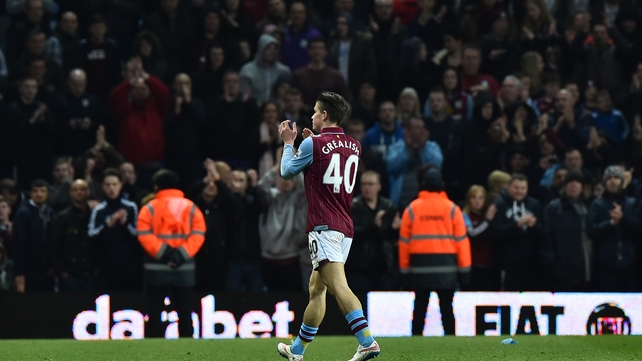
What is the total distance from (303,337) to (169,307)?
15.2ft

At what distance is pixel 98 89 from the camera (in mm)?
16625

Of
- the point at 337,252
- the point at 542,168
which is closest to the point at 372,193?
the point at 542,168

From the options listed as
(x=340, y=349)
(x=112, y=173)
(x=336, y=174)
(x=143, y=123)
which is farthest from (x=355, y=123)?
(x=336, y=174)

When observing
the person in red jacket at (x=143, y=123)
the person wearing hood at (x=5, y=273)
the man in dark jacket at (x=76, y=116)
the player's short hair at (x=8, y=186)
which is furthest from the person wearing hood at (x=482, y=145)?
the person wearing hood at (x=5, y=273)

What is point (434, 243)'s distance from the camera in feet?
42.9

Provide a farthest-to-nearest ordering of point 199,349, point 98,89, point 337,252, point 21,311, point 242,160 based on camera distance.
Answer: point 98,89 < point 242,160 < point 21,311 < point 199,349 < point 337,252

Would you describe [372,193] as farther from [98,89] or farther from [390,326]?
[98,89]

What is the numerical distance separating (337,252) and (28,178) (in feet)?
26.6

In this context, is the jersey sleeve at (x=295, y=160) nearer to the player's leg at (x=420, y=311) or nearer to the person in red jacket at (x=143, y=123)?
the player's leg at (x=420, y=311)

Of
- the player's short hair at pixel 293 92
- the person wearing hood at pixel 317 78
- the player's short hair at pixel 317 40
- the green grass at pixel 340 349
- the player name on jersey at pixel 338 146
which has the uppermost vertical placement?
the player's short hair at pixel 317 40

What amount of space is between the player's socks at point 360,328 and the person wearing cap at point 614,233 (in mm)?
6307

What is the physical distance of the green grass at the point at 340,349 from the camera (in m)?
10.0

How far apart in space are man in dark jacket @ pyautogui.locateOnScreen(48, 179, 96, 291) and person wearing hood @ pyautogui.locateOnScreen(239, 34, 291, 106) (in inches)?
146

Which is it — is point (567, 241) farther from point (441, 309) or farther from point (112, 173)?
point (112, 173)
